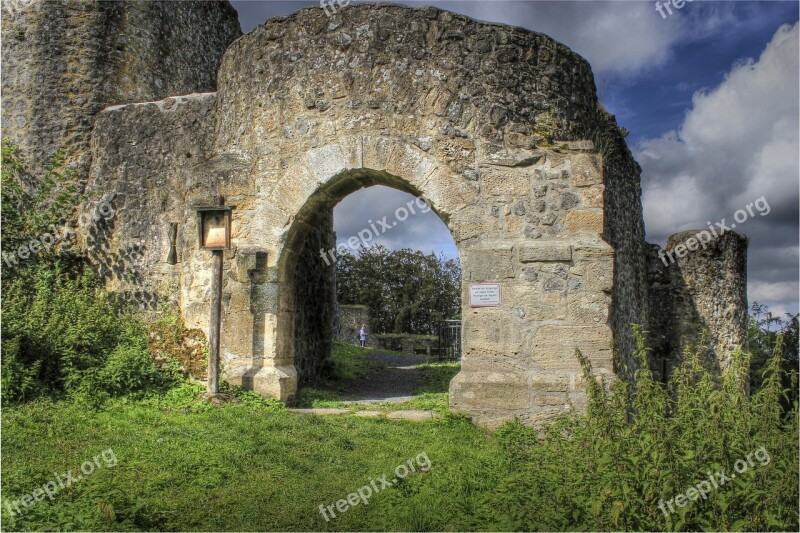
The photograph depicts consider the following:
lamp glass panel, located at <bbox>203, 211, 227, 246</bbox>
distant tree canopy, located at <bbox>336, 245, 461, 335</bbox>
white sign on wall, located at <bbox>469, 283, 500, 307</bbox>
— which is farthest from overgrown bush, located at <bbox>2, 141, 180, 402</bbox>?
distant tree canopy, located at <bbox>336, 245, 461, 335</bbox>

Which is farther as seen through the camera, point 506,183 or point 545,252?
point 506,183

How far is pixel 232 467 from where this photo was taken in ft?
15.9

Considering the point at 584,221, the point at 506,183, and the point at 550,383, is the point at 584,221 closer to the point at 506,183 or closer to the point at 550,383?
the point at 506,183

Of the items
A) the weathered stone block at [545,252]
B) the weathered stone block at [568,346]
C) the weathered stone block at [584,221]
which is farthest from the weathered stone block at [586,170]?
the weathered stone block at [568,346]

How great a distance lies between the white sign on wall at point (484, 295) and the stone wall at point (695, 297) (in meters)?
5.58

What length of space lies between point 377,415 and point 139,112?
5693 millimetres

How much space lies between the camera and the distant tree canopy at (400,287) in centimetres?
3697

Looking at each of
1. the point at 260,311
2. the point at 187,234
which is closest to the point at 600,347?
the point at 260,311

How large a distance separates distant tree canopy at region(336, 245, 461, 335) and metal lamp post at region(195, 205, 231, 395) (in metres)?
28.7

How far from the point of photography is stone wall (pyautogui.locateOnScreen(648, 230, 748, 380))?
36.2 ft

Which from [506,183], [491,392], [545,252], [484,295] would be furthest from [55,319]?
[545,252]

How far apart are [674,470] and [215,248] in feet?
17.5

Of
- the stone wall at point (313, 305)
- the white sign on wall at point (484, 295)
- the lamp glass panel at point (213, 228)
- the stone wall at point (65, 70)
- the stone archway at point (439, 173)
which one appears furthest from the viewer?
the stone wall at point (65, 70)

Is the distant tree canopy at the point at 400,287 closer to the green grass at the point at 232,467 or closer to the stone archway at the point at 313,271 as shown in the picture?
the stone archway at the point at 313,271
